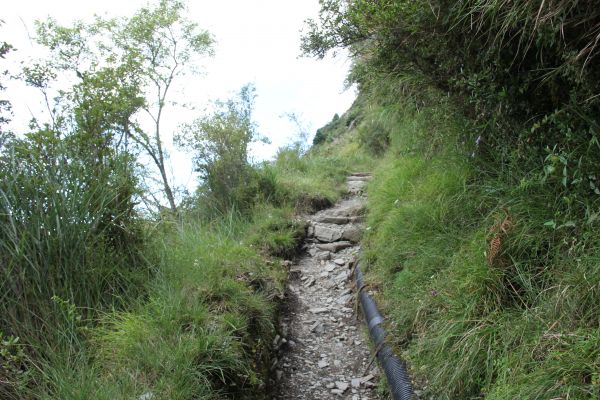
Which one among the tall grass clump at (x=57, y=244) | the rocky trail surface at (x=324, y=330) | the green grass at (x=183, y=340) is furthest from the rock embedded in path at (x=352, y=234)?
the tall grass clump at (x=57, y=244)

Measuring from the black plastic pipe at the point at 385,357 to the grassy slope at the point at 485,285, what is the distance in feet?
0.32

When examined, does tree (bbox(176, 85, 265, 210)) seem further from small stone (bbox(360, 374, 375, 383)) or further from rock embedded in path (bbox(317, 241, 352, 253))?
small stone (bbox(360, 374, 375, 383))

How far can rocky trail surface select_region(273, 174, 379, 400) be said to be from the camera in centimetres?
340

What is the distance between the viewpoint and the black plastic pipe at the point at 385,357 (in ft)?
9.16

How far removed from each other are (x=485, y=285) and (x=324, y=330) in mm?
2064

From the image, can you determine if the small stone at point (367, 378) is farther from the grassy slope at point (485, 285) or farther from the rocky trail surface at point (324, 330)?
the grassy slope at point (485, 285)

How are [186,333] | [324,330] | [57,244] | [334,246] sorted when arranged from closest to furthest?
1. [186,333]
2. [57,244]
3. [324,330]
4. [334,246]

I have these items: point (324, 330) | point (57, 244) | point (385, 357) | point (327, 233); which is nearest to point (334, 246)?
point (327, 233)

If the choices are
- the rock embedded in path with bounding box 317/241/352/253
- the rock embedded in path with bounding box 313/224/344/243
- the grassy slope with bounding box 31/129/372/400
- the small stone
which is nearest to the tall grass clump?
the grassy slope with bounding box 31/129/372/400

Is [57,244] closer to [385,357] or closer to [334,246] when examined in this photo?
[385,357]

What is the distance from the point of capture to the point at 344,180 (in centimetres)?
1003

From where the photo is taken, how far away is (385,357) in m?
3.18

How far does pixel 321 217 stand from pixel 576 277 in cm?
544

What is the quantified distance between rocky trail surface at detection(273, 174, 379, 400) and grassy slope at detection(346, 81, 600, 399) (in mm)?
534
